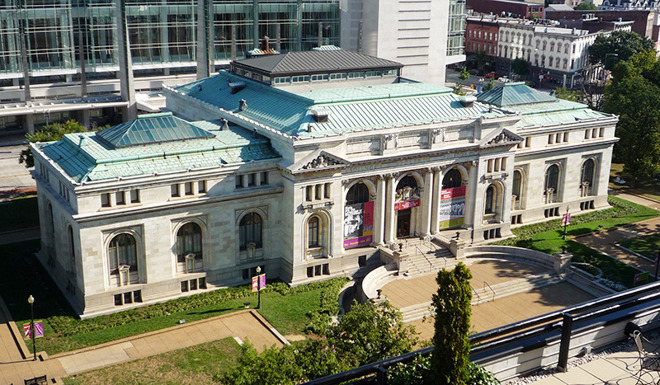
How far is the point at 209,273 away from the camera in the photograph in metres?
82.9

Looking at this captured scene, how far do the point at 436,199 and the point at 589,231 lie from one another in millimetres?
24865

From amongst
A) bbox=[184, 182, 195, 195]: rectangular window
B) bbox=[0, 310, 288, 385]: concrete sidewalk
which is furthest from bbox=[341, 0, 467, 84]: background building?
bbox=[0, 310, 288, 385]: concrete sidewalk

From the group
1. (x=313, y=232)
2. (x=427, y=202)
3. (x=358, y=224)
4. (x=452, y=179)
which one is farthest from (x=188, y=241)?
(x=452, y=179)

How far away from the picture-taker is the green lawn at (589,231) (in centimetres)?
9156

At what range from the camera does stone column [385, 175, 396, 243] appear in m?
89.9

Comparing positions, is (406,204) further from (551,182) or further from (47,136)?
(47,136)

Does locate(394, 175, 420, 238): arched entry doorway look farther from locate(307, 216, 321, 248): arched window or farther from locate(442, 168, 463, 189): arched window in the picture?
locate(307, 216, 321, 248): arched window

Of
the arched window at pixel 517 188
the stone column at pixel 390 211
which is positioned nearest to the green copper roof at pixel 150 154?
the stone column at pixel 390 211

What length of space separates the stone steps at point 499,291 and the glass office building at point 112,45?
276 ft

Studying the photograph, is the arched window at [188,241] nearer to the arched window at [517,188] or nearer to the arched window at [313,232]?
the arched window at [313,232]

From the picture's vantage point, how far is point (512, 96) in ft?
352

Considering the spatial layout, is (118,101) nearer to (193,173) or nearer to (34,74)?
(34,74)

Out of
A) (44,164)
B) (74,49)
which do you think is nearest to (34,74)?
(74,49)

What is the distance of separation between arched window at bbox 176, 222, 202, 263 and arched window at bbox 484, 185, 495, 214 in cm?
3894
